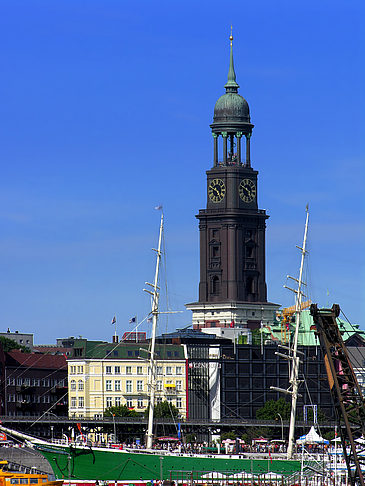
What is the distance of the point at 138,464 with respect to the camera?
147 meters

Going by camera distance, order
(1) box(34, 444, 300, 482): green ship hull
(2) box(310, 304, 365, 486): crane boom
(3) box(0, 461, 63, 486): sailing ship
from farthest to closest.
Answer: (1) box(34, 444, 300, 482): green ship hull
(3) box(0, 461, 63, 486): sailing ship
(2) box(310, 304, 365, 486): crane boom

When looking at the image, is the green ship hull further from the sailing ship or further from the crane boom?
the crane boom

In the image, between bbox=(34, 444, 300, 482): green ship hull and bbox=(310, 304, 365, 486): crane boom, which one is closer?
bbox=(310, 304, 365, 486): crane boom

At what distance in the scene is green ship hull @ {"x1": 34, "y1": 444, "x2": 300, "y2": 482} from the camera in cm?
14362

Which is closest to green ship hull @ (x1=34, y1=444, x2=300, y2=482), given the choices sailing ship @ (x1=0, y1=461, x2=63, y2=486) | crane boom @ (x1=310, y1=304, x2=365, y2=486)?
sailing ship @ (x1=0, y1=461, x2=63, y2=486)

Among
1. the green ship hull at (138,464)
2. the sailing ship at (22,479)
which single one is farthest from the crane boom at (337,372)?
the green ship hull at (138,464)

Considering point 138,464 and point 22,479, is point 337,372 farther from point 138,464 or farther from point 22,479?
point 138,464

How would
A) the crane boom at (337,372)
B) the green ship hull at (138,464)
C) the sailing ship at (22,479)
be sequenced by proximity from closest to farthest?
the crane boom at (337,372)
the sailing ship at (22,479)
the green ship hull at (138,464)

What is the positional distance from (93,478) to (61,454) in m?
4.05

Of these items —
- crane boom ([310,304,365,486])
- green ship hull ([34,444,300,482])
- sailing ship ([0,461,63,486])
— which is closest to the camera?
crane boom ([310,304,365,486])

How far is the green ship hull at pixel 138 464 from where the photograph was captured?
143625mm

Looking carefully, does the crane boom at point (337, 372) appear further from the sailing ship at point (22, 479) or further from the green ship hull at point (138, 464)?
the green ship hull at point (138, 464)

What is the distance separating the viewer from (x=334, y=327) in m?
101

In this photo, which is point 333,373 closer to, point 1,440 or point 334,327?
point 334,327
